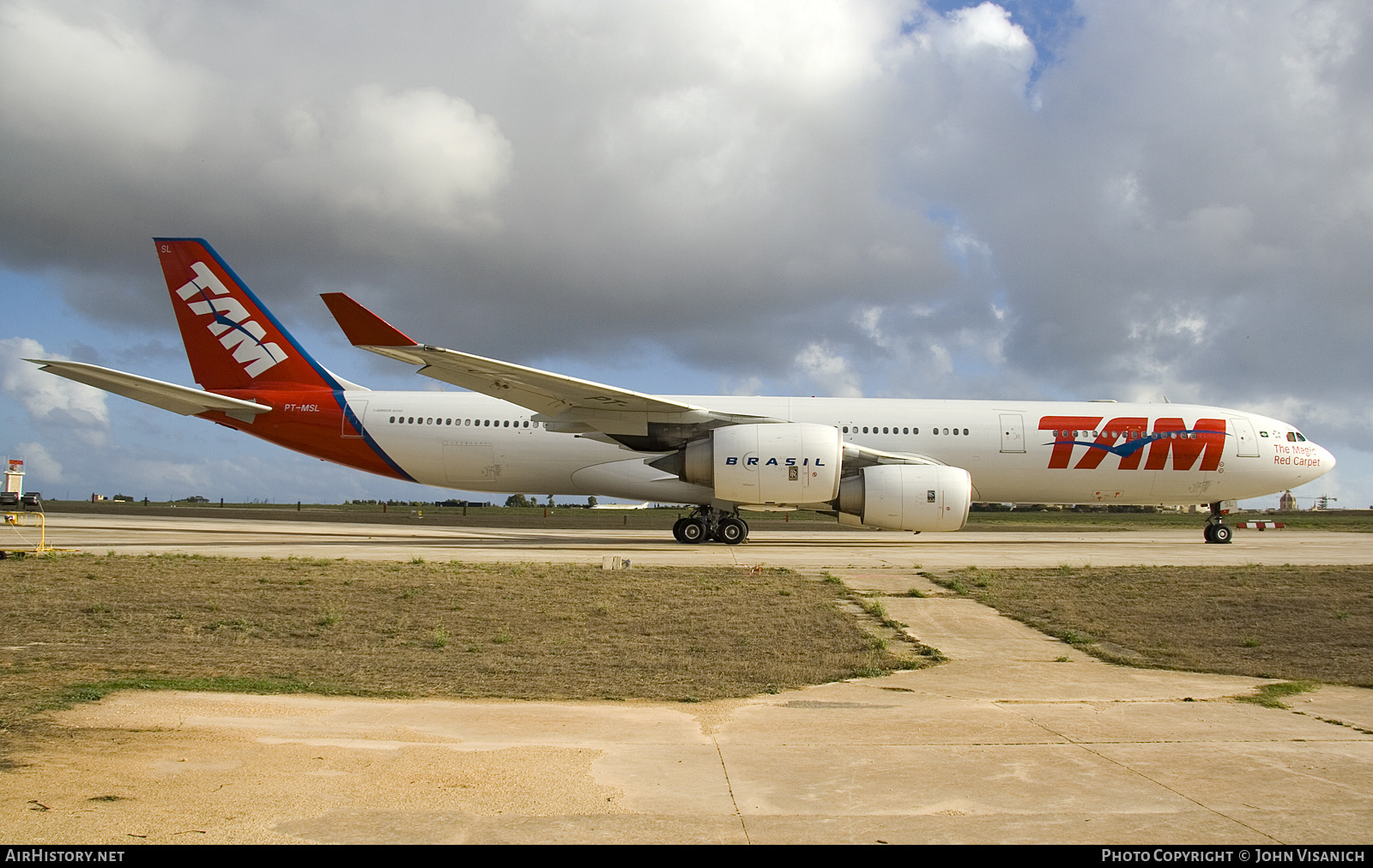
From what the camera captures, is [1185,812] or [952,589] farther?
[952,589]

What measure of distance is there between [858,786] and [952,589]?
25.2 feet

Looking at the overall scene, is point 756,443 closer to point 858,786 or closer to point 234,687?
point 234,687

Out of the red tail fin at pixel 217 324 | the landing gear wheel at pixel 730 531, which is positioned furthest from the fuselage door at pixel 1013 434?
the red tail fin at pixel 217 324

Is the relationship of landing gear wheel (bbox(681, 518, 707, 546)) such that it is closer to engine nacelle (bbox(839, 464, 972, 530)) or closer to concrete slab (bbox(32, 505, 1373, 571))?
concrete slab (bbox(32, 505, 1373, 571))

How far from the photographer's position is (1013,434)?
1989 cm

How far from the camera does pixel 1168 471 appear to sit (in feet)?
65.9

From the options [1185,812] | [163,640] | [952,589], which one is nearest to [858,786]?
[1185,812]

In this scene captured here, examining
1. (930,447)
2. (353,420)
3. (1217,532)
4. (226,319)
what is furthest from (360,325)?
(1217,532)

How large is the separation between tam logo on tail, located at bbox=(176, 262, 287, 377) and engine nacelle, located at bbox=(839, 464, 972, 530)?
13502 mm

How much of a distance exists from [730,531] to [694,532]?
0.76 m

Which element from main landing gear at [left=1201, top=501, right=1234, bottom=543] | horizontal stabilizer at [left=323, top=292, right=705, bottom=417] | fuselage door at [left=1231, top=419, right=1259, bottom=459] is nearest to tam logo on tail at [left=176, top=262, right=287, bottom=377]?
horizontal stabilizer at [left=323, top=292, right=705, bottom=417]

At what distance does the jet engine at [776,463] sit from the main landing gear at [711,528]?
189cm

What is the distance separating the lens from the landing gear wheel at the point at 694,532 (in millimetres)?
18875

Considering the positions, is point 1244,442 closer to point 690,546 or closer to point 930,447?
point 930,447
